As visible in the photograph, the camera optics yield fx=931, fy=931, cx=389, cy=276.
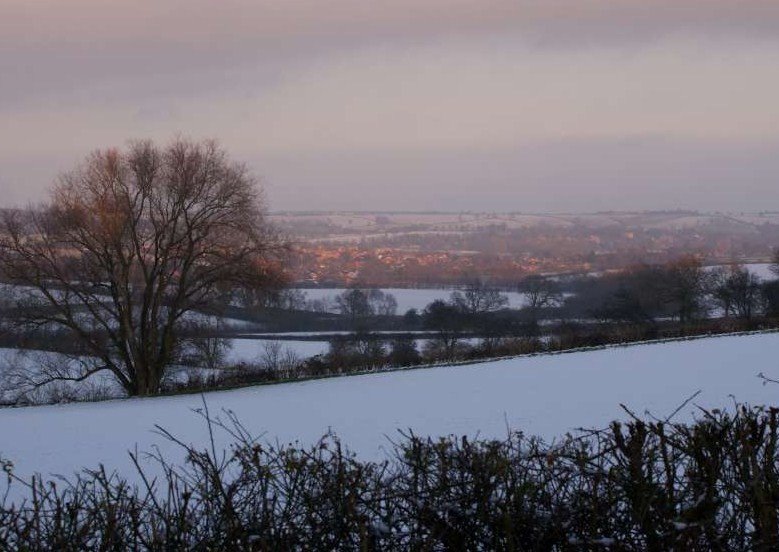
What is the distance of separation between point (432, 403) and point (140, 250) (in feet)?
47.8

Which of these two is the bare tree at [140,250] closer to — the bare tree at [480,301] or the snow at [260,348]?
the snow at [260,348]

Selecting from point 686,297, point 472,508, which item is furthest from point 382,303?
point 472,508

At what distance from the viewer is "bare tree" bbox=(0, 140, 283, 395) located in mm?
28219

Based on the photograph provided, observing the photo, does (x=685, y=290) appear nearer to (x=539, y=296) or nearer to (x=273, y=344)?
(x=539, y=296)

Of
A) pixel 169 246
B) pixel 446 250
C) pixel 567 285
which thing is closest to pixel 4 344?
pixel 169 246

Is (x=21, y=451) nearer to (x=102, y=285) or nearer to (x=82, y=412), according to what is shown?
(x=82, y=412)

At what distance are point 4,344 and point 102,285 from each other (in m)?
3.56

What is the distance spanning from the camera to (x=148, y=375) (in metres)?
29.9

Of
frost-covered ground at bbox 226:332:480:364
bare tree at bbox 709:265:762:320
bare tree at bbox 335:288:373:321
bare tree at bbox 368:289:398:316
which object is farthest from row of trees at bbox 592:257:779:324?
bare tree at bbox 335:288:373:321

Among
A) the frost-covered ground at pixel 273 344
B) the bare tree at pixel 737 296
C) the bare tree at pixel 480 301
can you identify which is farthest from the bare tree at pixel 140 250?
the bare tree at pixel 737 296

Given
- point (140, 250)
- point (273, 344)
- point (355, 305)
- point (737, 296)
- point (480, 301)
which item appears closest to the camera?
point (140, 250)

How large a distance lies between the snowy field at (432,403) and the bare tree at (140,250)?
518cm

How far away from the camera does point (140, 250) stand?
2991 centimetres

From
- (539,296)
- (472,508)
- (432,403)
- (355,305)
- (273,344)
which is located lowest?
(355,305)
